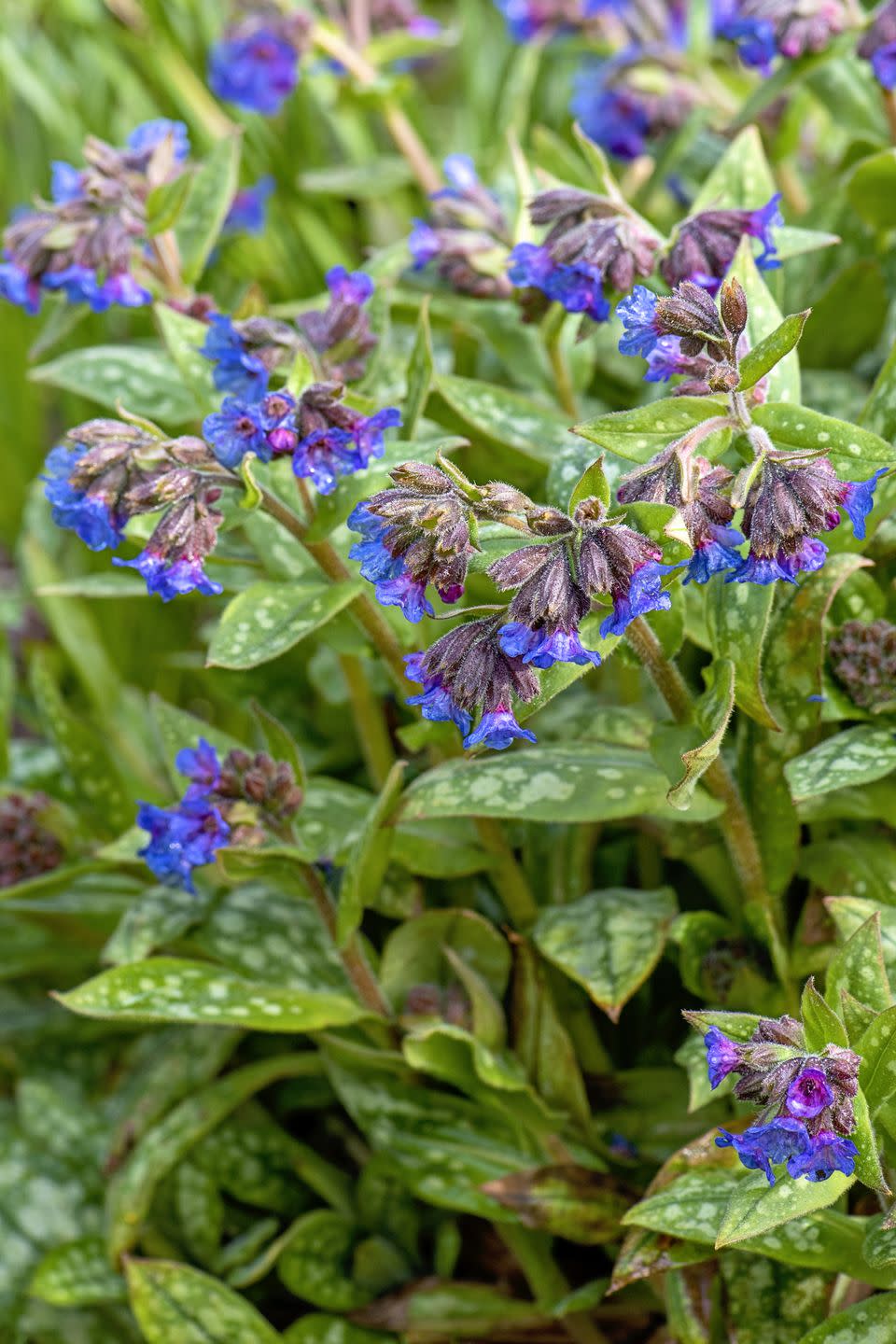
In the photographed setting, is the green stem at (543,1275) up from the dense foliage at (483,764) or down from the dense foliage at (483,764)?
down

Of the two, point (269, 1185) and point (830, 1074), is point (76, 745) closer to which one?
point (269, 1185)

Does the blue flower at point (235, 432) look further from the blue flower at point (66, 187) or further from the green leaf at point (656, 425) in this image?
the blue flower at point (66, 187)

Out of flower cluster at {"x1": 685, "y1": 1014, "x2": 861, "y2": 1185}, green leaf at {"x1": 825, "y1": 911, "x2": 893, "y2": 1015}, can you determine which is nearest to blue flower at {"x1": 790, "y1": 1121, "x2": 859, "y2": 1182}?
flower cluster at {"x1": 685, "y1": 1014, "x2": 861, "y2": 1185}

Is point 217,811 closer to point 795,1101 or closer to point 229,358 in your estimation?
point 229,358

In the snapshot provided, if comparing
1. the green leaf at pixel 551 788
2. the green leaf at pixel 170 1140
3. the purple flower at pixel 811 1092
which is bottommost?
the green leaf at pixel 170 1140

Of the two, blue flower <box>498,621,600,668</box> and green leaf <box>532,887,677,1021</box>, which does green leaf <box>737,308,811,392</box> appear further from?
green leaf <box>532,887,677,1021</box>

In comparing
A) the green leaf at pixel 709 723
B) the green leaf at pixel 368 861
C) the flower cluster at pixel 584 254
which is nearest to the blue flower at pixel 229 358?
the flower cluster at pixel 584 254
